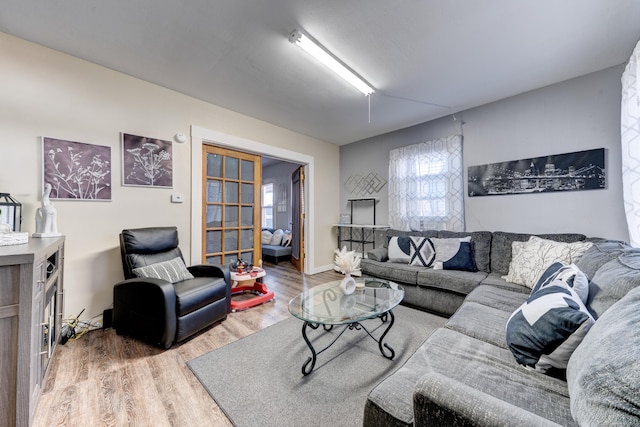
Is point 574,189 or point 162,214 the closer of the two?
point 574,189

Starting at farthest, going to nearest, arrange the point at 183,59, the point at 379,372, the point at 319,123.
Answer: the point at 319,123 → the point at 183,59 → the point at 379,372

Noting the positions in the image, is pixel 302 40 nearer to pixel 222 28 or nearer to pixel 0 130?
pixel 222 28

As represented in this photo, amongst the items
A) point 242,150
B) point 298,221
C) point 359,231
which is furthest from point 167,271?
point 359,231

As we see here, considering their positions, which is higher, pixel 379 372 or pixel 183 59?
pixel 183 59

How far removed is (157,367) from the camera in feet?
5.74

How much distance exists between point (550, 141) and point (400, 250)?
2.10m

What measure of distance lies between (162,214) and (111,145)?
84cm

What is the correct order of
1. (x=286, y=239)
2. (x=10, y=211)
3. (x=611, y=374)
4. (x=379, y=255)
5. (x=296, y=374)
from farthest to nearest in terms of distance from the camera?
1. (x=286, y=239)
2. (x=379, y=255)
3. (x=10, y=211)
4. (x=296, y=374)
5. (x=611, y=374)

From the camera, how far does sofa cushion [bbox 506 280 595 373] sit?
96cm

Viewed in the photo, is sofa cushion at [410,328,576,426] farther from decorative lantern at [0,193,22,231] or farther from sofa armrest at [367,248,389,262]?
decorative lantern at [0,193,22,231]

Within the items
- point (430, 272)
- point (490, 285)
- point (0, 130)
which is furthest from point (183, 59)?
point (490, 285)

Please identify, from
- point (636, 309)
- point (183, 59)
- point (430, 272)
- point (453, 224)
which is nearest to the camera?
point (636, 309)

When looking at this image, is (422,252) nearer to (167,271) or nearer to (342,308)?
(342,308)

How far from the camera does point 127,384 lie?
1.58 metres
